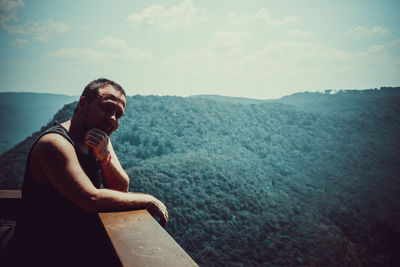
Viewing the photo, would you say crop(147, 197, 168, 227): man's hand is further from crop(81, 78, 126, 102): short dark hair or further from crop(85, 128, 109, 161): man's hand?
crop(81, 78, 126, 102): short dark hair

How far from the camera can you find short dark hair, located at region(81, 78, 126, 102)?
142 cm

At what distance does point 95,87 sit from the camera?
145cm

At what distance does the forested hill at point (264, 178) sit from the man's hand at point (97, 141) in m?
4.40

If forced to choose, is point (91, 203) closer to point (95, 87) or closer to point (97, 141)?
point (97, 141)

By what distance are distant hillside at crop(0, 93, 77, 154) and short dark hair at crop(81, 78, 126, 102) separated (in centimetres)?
2610

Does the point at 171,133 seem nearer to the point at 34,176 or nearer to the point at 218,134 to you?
the point at 218,134

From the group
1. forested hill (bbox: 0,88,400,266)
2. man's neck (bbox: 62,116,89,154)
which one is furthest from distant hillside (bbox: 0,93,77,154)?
man's neck (bbox: 62,116,89,154)

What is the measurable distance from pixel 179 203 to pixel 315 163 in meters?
7.82

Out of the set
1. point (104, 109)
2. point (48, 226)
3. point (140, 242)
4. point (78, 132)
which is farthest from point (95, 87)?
point (140, 242)

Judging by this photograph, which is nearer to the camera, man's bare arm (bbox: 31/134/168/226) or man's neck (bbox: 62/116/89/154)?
man's bare arm (bbox: 31/134/168/226)

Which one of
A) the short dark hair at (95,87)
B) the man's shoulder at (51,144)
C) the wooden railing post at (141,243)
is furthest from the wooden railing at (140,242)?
the short dark hair at (95,87)

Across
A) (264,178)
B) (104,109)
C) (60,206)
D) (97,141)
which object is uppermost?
(104,109)

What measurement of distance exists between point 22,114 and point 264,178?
34282 millimetres

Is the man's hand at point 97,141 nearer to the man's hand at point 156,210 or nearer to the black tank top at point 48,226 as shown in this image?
the black tank top at point 48,226
